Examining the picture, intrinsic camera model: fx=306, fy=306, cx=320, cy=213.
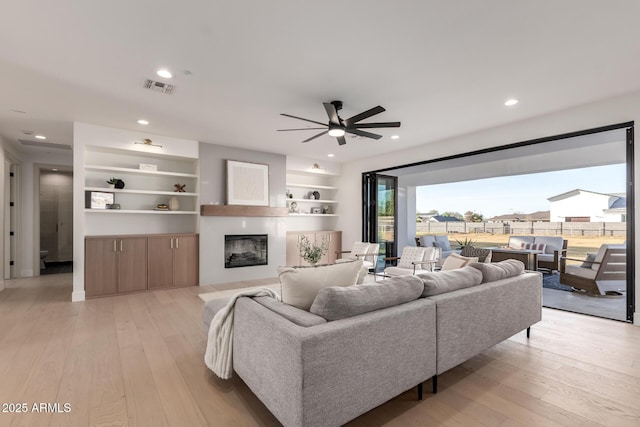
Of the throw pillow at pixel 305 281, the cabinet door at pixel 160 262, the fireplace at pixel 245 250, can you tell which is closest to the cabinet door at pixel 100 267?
the cabinet door at pixel 160 262

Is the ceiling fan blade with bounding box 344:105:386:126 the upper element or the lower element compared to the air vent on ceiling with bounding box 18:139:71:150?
lower

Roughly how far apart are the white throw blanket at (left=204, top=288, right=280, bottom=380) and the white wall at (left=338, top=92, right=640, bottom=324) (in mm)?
4342

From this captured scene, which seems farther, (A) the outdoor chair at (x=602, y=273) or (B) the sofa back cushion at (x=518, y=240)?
(B) the sofa back cushion at (x=518, y=240)

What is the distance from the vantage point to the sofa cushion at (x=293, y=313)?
1.63 m

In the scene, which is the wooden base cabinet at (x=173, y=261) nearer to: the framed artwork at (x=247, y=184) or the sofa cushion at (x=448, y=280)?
the framed artwork at (x=247, y=184)

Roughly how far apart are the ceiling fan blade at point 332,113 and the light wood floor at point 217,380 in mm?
2688

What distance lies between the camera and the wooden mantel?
5.58 meters

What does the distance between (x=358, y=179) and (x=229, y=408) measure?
6.03m

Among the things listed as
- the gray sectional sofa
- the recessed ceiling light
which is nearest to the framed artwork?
the recessed ceiling light

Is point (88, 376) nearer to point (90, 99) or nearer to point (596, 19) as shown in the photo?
point (90, 99)

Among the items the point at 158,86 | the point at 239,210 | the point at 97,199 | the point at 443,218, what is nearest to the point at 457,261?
the point at 158,86

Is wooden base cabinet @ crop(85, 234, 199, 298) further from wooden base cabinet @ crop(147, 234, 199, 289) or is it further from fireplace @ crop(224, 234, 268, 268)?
fireplace @ crop(224, 234, 268, 268)

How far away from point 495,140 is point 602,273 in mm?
2473

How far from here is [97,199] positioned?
4914mm
